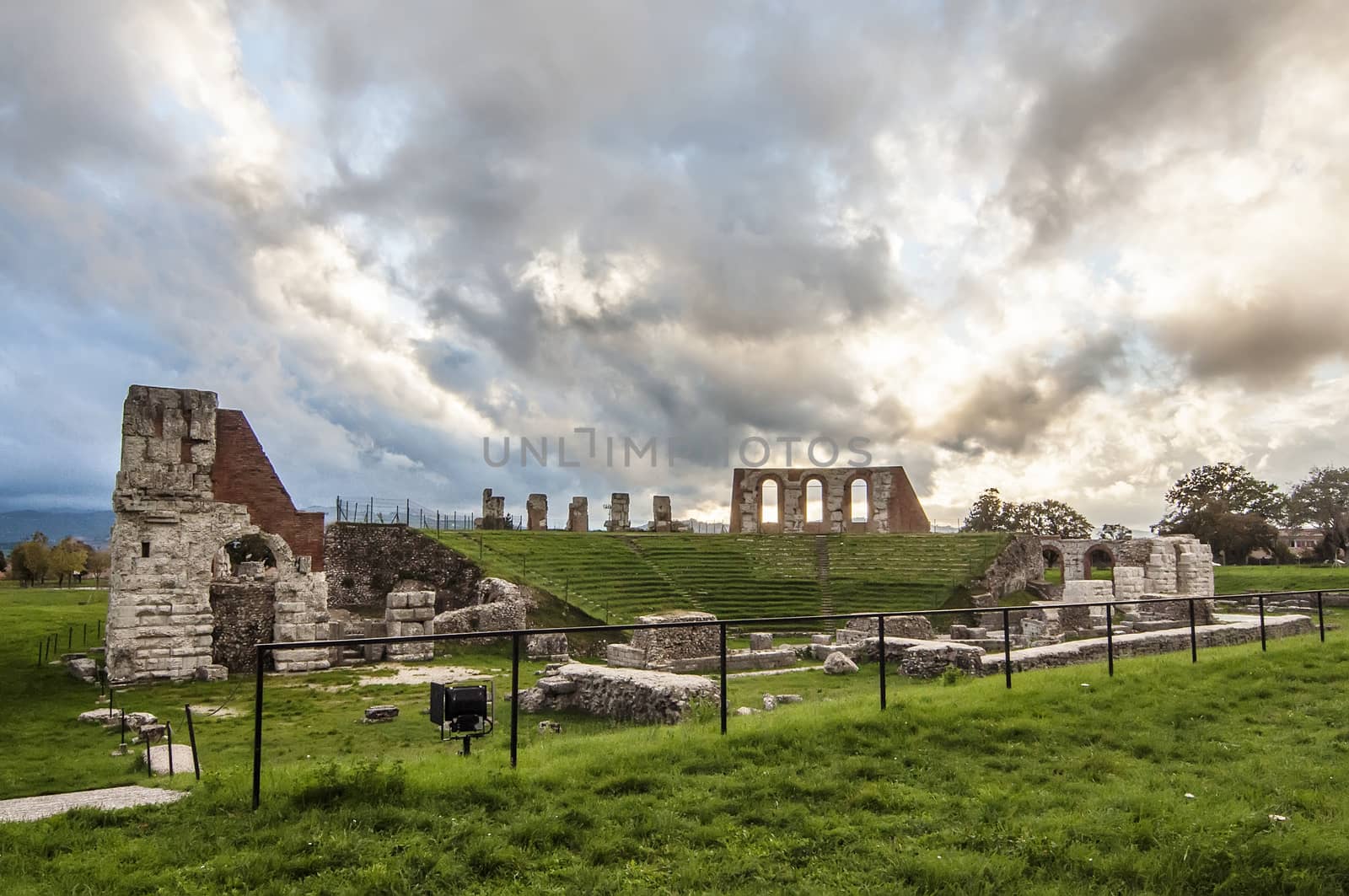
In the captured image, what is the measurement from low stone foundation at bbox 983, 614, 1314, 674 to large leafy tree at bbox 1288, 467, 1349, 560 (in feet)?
174

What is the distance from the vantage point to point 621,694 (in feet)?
43.2

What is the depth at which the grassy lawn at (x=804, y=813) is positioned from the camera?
5.13 metres

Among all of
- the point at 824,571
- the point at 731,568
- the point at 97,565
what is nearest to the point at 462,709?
the point at 731,568

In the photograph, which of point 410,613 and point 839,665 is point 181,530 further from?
point 839,665

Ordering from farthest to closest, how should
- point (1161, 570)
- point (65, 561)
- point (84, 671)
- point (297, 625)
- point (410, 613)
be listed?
1. point (65, 561)
2. point (1161, 570)
3. point (410, 613)
4. point (297, 625)
5. point (84, 671)

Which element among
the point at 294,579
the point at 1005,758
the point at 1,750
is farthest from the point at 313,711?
the point at 1005,758

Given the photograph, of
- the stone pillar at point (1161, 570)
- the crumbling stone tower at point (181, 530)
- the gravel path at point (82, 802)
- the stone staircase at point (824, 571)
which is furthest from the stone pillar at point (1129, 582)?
the gravel path at point (82, 802)

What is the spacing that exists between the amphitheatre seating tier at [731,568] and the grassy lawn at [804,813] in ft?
69.8

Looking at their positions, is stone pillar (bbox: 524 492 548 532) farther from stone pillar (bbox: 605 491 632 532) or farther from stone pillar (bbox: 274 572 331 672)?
stone pillar (bbox: 274 572 331 672)

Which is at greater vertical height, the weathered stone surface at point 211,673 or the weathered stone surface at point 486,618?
the weathered stone surface at point 486,618

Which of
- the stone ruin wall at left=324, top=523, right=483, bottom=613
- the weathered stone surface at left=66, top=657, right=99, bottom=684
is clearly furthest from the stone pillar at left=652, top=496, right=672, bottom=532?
the weathered stone surface at left=66, top=657, right=99, bottom=684

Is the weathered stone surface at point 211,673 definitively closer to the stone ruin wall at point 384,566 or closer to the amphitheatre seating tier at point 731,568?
the amphitheatre seating tier at point 731,568

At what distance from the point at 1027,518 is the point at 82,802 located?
74.4 meters

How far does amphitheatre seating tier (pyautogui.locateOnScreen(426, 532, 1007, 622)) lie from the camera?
3231 cm
